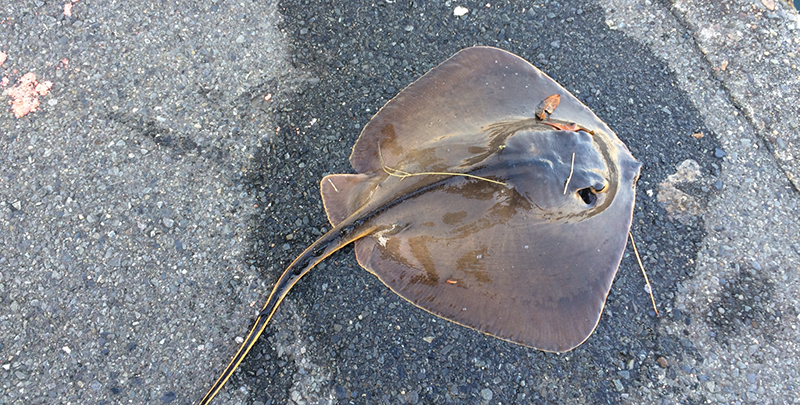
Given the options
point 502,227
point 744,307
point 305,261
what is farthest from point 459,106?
point 744,307

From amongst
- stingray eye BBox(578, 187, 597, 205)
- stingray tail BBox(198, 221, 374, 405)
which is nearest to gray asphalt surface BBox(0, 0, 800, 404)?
stingray tail BBox(198, 221, 374, 405)

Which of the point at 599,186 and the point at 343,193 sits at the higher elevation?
the point at 599,186

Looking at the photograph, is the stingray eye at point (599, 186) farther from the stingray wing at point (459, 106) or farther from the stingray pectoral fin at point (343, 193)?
the stingray pectoral fin at point (343, 193)

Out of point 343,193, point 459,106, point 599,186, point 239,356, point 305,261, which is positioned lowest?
point 239,356

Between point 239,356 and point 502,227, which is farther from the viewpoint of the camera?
point 239,356

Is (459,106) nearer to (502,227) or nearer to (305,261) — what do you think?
(502,227)

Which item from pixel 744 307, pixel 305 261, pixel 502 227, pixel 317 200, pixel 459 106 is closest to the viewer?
pixel 502 227

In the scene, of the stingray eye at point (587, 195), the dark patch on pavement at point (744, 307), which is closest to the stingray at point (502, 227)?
the stingray eye at point (587, 195)

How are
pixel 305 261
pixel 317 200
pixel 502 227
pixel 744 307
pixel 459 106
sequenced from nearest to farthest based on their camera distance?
pixel 502 227, pixel 305 261, pixel 459 106, pixel 744 307, pixel 317 200
